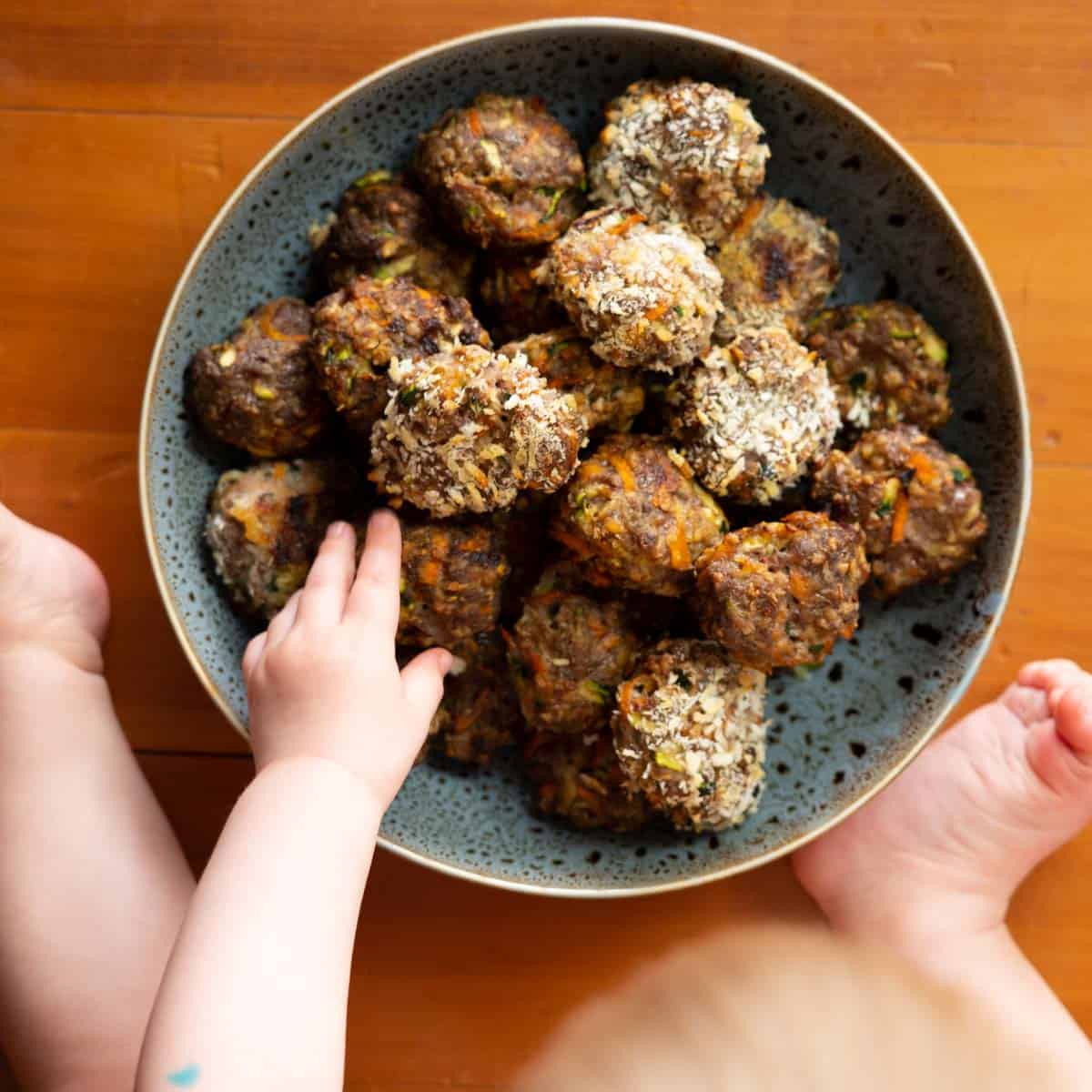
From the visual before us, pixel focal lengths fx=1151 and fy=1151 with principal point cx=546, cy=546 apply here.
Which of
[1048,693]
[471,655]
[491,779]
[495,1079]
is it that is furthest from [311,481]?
[1048,693]

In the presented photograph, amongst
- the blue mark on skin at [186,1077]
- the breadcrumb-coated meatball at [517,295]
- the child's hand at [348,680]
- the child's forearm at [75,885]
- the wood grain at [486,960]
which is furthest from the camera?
the wood grain at [486,960]

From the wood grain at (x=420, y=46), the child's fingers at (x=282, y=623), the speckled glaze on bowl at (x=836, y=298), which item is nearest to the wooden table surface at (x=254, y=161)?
the wood grain at (x=420, y=46)

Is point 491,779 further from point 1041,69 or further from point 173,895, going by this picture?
point 1041,69

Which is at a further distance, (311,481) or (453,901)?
(453,901)

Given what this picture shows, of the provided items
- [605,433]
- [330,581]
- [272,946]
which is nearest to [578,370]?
[605,433]

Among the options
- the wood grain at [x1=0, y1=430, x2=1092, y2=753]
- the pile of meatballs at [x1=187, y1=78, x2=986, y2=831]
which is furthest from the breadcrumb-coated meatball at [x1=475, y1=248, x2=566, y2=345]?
the wood grain at [x1=0, y1=430, x2=1092, y2=753]

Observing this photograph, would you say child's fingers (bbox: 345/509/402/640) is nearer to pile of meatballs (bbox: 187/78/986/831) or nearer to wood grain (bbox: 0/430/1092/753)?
pile of meatballs (bbox: 187/78/986/831)

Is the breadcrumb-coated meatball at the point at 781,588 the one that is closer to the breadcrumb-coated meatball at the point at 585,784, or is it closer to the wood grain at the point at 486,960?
the breadcrumb-coated meatball at the point at 585,784
